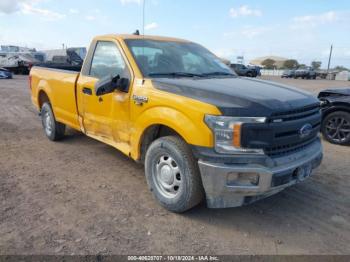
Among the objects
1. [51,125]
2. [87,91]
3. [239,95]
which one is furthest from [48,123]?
[239,95]

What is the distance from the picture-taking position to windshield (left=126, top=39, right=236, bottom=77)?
167 inches

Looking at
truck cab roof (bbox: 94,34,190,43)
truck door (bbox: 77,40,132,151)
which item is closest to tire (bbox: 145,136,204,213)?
truck door (bbox: 77,40,132,151)

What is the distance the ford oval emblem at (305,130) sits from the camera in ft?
11.4

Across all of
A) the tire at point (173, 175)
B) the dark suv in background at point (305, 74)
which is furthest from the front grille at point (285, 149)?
the dark suv in background at point (305, 74)

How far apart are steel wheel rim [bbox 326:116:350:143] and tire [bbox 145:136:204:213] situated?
4540 mm

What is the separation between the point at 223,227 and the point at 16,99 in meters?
10.8

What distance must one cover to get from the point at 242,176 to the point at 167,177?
2.93 ft

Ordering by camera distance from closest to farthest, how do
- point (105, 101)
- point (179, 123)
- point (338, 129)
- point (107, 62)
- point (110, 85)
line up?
1. point (179, 123)
2. point (110, 85)
3. point (105, 101)
4. point (107, 62)
5. point (338, 129)

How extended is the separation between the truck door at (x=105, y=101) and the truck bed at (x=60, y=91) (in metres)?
0.26

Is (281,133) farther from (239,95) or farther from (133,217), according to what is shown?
(133,217)

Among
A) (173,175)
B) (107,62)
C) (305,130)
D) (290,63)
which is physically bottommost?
(290,63)

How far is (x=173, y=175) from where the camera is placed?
11.9 feet

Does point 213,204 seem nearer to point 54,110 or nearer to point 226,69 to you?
point 226,69

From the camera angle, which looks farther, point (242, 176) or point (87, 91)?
point (87, 91)
